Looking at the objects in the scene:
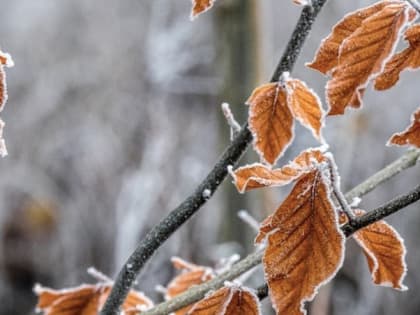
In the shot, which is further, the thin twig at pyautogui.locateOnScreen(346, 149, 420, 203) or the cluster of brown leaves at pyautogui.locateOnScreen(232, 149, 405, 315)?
the thin twig at pyautogui.locateOnScreen(346, 149, 420, 203)

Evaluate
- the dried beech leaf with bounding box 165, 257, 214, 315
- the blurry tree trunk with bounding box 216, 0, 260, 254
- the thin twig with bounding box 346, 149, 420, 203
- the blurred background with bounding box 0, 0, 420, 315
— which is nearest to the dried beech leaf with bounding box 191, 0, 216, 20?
the thin twig with bounding box 346, 149, 420, 203

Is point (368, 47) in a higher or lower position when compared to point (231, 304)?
higher

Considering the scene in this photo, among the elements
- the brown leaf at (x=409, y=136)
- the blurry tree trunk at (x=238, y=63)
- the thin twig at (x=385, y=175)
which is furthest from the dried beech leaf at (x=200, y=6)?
the blurry tree trunk at (x=238, y=63)

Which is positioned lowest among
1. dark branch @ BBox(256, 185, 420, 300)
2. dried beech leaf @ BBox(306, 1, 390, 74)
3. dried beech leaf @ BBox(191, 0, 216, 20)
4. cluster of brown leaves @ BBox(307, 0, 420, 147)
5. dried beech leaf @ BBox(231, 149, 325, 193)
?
dark branch @ BBox(256, 185, 420, 300)

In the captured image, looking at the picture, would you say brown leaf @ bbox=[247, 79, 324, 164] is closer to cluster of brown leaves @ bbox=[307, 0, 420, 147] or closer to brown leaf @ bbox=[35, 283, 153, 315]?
cluster of brown leaves @ bbox=[307, 0, 420, 147]

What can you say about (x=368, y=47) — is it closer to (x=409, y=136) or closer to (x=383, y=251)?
(x=409, y=136)

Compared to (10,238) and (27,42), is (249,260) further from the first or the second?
(27,42)

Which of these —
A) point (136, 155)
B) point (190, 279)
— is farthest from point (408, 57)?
point (136, 155)
